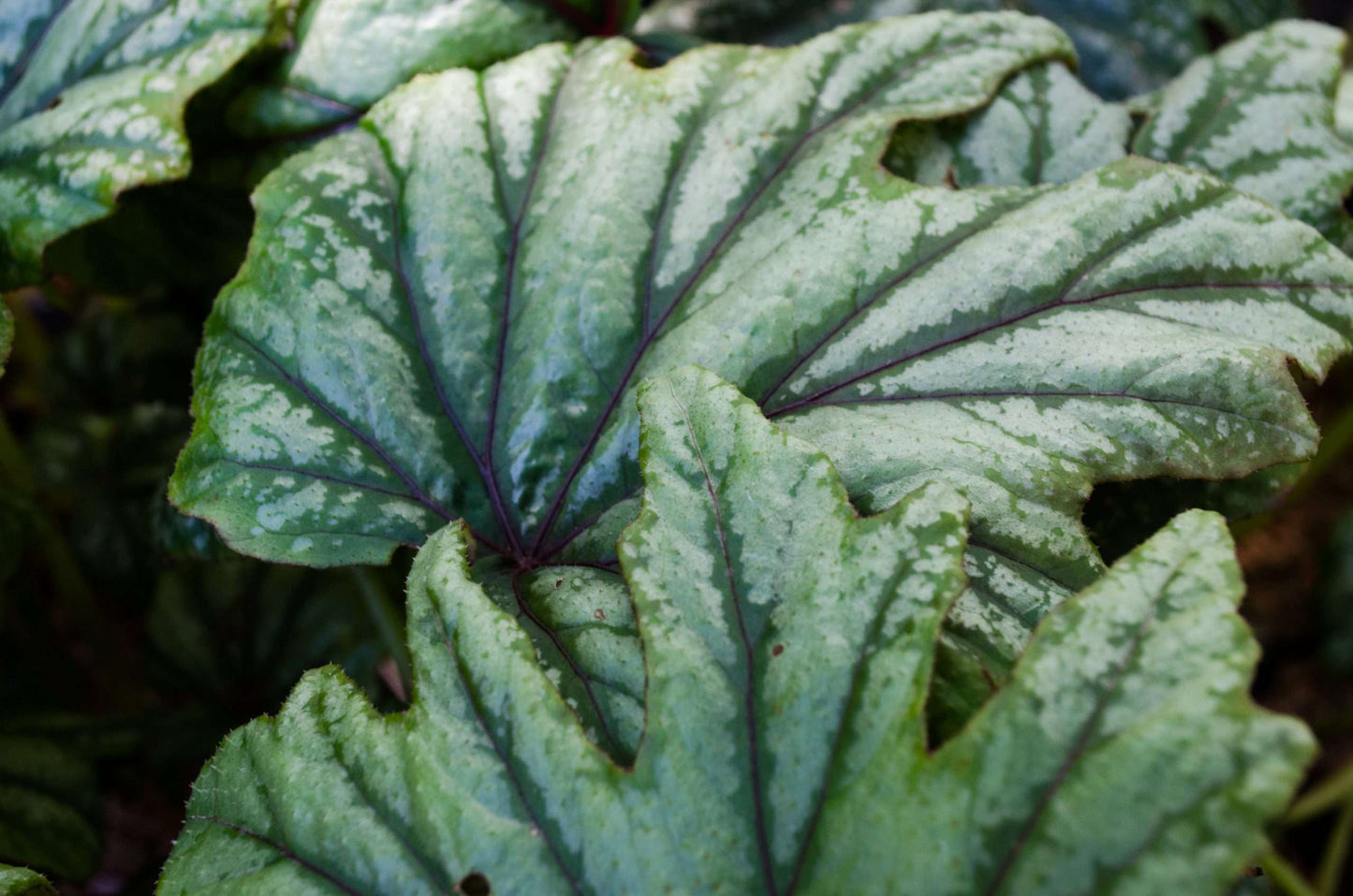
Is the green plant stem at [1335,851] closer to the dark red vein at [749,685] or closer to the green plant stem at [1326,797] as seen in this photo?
the green plant stem at [1326,797]

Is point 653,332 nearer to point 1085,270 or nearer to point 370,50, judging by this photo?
point 1085,270

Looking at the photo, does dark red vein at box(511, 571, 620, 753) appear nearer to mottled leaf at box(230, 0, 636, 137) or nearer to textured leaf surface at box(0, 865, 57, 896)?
textured leaf surface at box(0, 865, 57, 896)

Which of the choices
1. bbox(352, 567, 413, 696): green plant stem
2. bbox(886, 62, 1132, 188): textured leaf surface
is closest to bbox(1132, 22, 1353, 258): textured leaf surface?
bbox(886, 62, 1132, 188): textured leaf surface

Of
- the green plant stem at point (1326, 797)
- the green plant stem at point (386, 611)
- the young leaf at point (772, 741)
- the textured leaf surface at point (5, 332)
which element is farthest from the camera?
the green plant stem at point (1326, 797)

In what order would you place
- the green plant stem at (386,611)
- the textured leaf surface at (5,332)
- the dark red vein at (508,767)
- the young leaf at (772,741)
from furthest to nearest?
the green plant stem at (386,611) → the textured leaf surface at (5,332) → the dark red vein at (508,767) → the young leaf at (772,741)

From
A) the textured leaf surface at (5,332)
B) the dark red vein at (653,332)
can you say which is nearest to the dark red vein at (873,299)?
the dark red vein at (653,332)

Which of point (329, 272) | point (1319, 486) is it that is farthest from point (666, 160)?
point (1319, 486)
